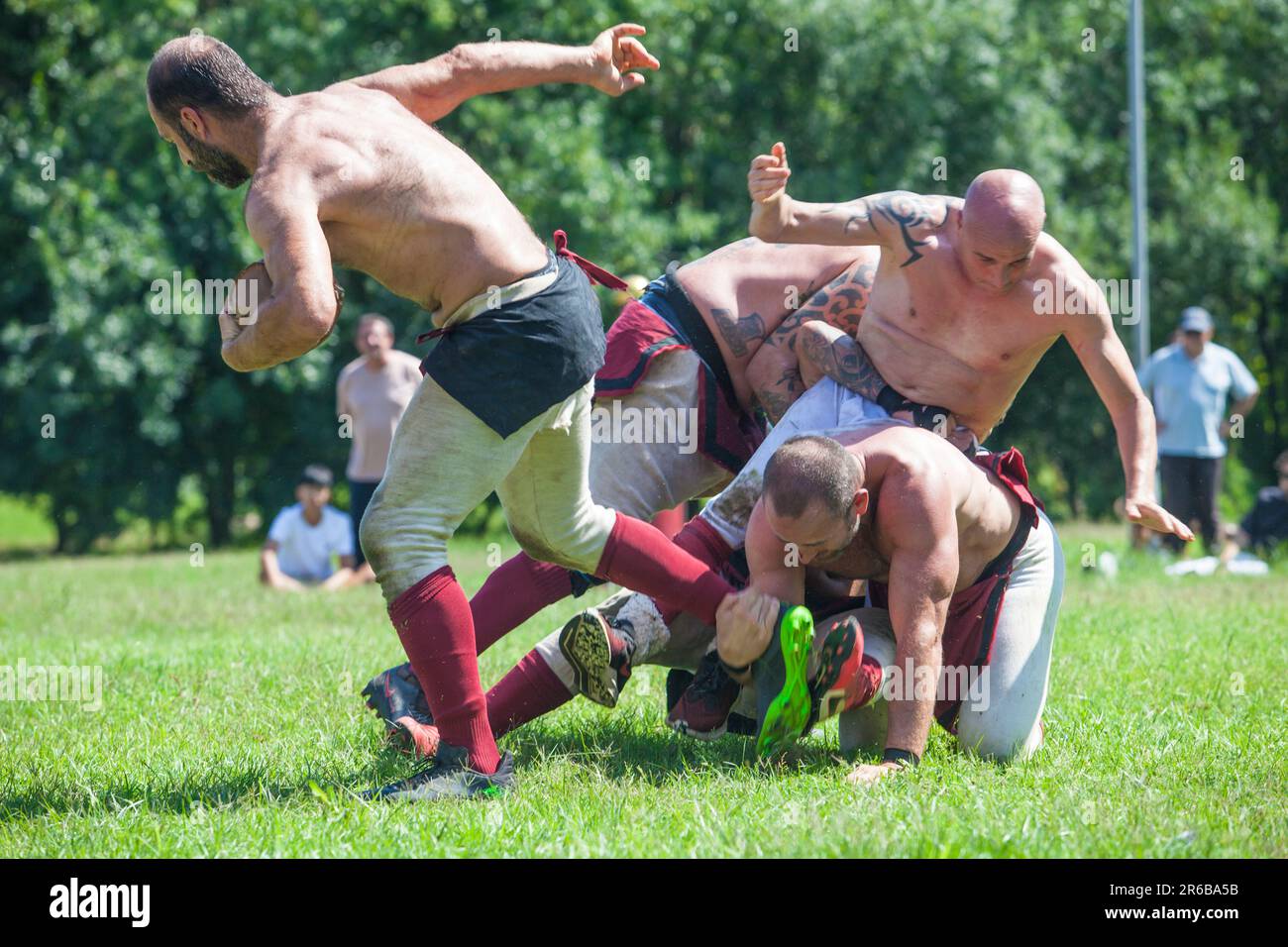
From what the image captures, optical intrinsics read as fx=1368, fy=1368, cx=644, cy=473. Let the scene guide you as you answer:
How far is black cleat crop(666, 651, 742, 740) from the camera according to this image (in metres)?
4.06

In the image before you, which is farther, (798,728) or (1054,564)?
(1054,564)

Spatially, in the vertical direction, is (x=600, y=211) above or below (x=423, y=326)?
above

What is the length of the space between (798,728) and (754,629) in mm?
285

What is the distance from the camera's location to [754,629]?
3.63m

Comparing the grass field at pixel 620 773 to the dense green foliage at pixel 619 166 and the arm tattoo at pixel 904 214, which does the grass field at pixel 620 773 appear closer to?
the arm tattoo at pixel 904 214

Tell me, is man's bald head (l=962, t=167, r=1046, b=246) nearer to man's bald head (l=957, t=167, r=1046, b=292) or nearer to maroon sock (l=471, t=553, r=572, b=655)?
man's bald head (l=957, t=167, r=1046, b=292)

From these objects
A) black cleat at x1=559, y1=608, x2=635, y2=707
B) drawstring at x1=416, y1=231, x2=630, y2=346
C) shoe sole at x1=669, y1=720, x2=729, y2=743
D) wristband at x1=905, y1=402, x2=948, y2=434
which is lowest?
shoe sole at x1=669, y1=720, x2=729, y2=743

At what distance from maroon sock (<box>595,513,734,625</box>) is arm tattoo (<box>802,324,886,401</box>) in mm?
845

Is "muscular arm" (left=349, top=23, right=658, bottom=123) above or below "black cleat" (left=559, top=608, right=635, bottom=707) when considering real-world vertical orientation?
above

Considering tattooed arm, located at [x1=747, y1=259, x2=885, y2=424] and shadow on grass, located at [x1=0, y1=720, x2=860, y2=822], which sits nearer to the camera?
shadow on grass, located at [x1=0, y1=720, x2=860, y2=822]

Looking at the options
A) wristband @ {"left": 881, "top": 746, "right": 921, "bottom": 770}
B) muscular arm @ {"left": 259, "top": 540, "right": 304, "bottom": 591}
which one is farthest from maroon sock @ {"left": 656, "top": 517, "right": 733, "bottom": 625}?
muscular arm @ {"left": 259, "top": 540, "right": 304, "bottom": 591}

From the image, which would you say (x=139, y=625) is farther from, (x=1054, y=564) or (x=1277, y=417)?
(x=1277, y=417)
